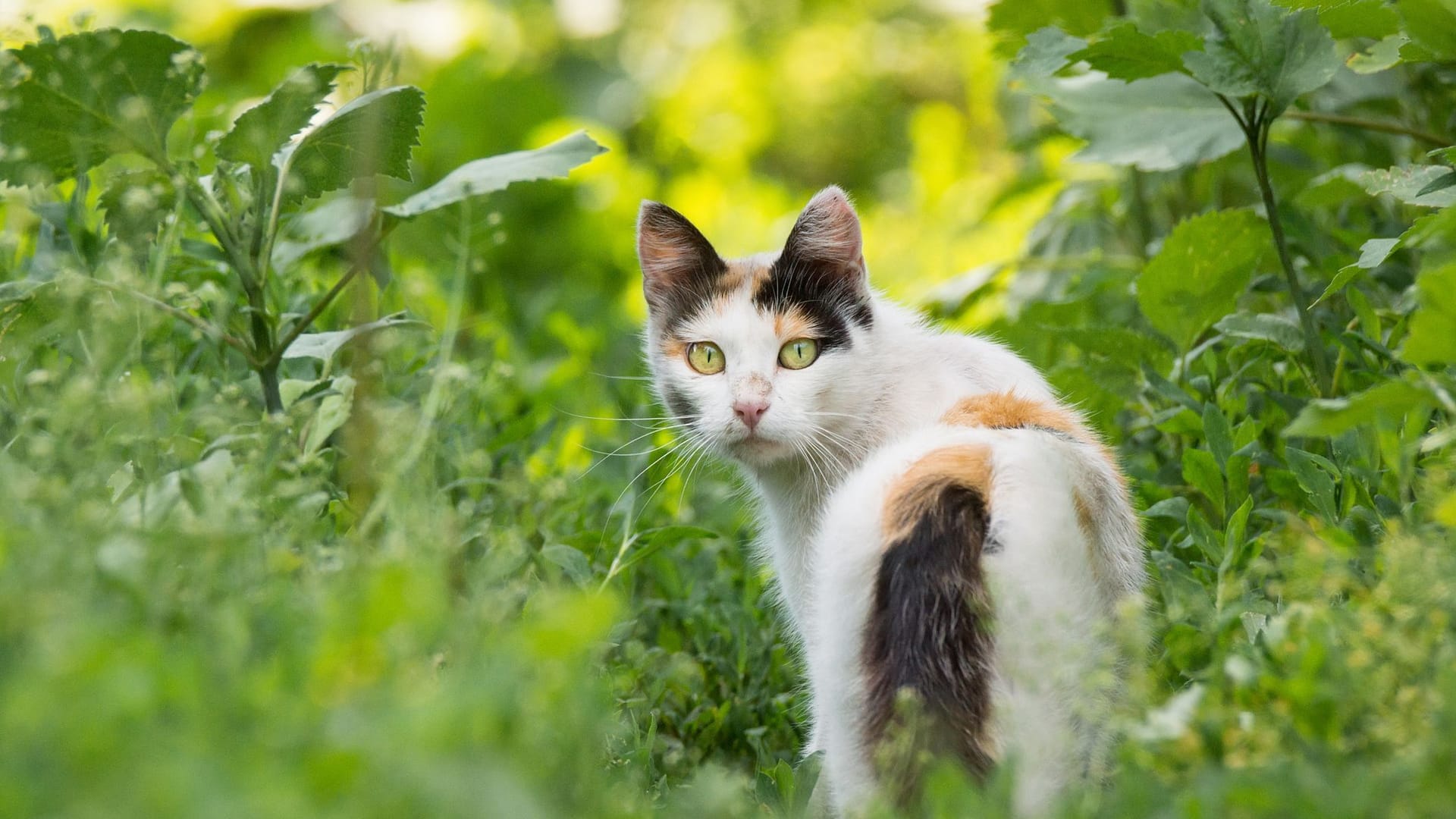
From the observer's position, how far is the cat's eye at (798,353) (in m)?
1.94

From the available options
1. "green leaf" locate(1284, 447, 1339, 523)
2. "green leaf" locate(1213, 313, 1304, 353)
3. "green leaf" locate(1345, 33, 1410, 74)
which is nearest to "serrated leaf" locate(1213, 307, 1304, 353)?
"green leaf" locate(1213, 313, 1304, 353)

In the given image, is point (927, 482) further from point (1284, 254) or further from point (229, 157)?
point (229, 157)

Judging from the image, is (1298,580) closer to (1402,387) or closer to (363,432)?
(1402,387)

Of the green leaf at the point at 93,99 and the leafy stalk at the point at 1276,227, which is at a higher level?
the green leaf at the point at 93,99

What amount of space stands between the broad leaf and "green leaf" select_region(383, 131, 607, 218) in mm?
180

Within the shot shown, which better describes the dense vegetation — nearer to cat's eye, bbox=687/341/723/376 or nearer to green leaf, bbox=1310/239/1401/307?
green leaf, bbox=1310/239/1401/307

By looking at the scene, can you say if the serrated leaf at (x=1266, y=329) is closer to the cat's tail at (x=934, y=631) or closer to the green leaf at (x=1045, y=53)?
the green leaf at (x=1045, y=53)

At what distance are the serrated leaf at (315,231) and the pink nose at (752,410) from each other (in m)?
0.70

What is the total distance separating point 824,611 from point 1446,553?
0.62 metres

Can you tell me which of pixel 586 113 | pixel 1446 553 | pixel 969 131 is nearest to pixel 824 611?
pixel 1446 553

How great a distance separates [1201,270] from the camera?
2.02 metres

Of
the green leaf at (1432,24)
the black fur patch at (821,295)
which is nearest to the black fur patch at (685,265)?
the black fur patch at (821,295)

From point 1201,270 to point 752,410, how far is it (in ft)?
2.55

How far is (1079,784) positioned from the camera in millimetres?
1241
